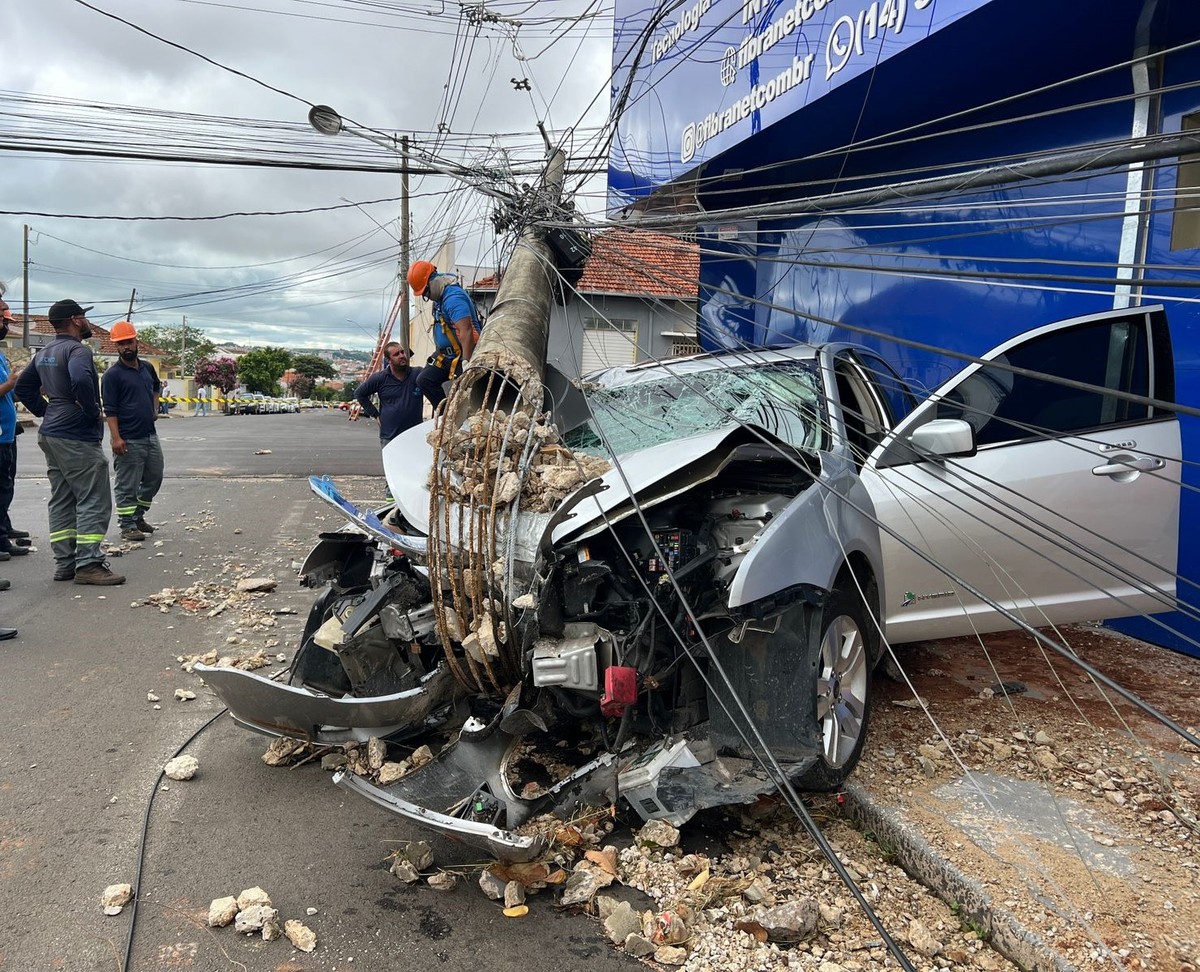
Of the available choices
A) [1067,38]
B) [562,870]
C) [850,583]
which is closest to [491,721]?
[562,870]

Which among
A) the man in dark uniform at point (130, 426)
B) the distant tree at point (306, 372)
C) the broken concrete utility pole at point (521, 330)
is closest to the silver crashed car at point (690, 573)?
the broken concrete utility pole at point (521, 330)

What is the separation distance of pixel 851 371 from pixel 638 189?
6208mm

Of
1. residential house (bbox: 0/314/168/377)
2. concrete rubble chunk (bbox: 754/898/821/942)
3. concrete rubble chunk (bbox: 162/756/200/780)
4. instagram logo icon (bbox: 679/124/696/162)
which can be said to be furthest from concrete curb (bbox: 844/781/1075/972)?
residential house (bbox: 0/314/168/377)

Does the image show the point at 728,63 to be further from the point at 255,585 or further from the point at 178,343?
the point at 178,343

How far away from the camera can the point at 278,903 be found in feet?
9.10

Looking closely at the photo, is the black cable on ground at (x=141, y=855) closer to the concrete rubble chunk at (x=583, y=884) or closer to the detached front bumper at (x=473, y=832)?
the detached front bumper at (x=473, y=832)

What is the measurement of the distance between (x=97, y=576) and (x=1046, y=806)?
6.37 m

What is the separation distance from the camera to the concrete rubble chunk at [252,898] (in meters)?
2.72

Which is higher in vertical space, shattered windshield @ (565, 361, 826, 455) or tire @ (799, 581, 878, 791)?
shattered windshield @ (565, 361, 826, 455)

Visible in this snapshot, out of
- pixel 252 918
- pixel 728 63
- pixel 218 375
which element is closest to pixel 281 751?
pixel 252 918

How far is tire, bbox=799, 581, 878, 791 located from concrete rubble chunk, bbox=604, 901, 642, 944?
85 cm

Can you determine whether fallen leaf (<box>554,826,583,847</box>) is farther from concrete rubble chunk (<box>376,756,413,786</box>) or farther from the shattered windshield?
the shattered windshield

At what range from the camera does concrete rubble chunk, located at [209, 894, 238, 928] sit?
2660mm

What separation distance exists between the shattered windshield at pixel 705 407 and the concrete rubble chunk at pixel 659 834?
1.53 meters
